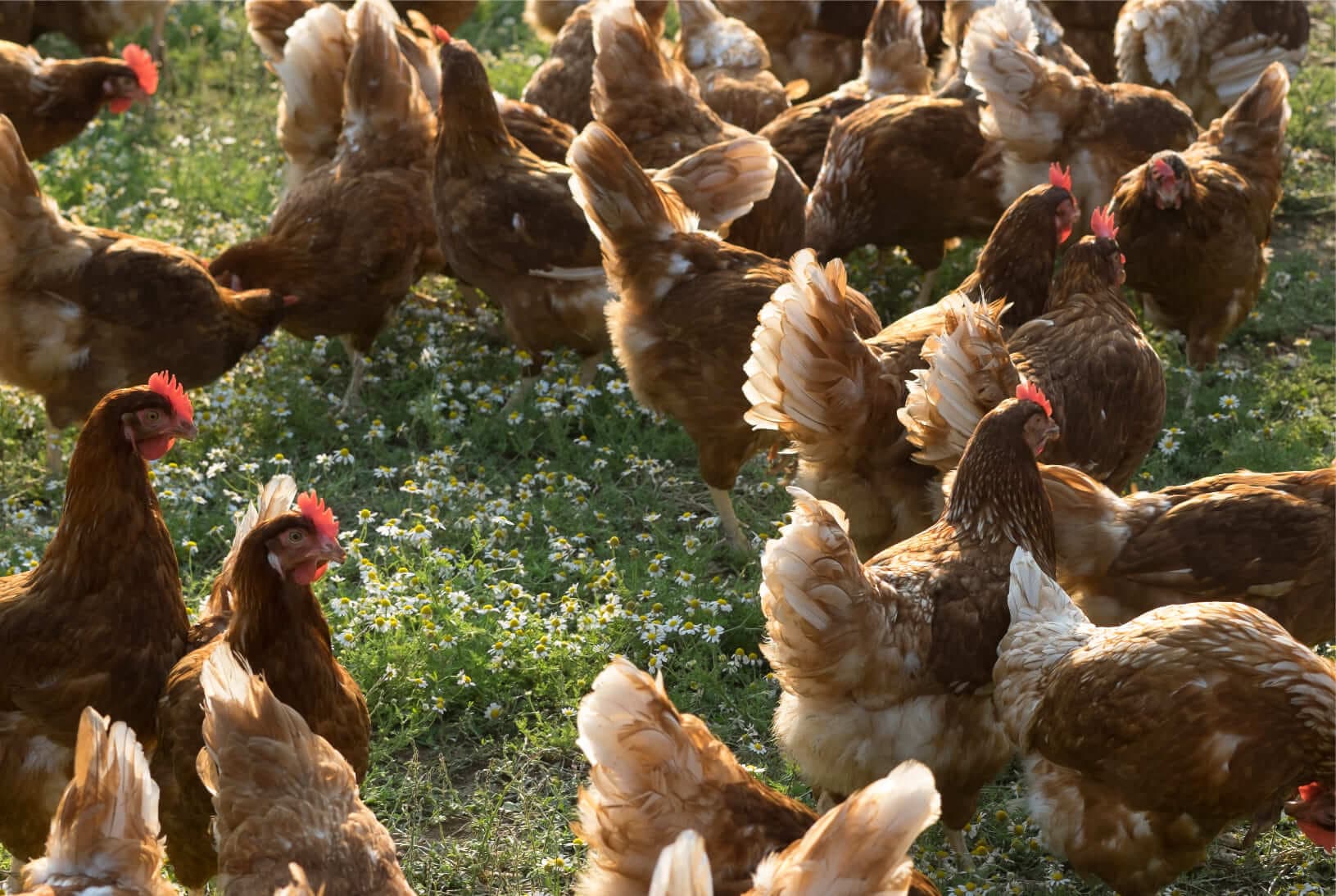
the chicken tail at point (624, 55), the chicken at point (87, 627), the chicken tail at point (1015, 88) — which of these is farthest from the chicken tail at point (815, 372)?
the chicken tail at point (624, 55)

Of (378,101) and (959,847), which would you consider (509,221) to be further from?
(959,847)

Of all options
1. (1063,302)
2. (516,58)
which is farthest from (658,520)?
(516,58)

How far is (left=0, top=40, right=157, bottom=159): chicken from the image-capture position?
21.1ft

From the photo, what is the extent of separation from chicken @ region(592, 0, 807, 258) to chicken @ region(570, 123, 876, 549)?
3.52 feet

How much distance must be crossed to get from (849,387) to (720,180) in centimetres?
156

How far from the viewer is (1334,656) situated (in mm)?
4484

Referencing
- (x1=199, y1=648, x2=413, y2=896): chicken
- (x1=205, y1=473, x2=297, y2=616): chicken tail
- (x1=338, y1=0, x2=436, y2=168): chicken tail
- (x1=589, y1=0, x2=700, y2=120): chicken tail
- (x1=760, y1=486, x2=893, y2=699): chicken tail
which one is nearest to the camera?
(x1=199, y1=648, x2=413, y2=896): chicken

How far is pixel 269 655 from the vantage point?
3.23 m

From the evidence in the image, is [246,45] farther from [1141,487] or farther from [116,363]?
[1141,487]

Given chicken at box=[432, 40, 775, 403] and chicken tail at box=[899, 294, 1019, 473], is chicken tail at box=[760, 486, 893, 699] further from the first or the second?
chicken at box=[432, 40, 775, 403]

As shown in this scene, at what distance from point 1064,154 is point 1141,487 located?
1.66m

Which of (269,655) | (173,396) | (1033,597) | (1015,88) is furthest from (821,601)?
(1015,88)

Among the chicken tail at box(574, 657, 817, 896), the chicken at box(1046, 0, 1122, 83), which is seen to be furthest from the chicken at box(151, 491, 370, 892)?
the chicken at box(1046, 0, 1122, 83)

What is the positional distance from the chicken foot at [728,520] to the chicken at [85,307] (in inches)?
78.3
